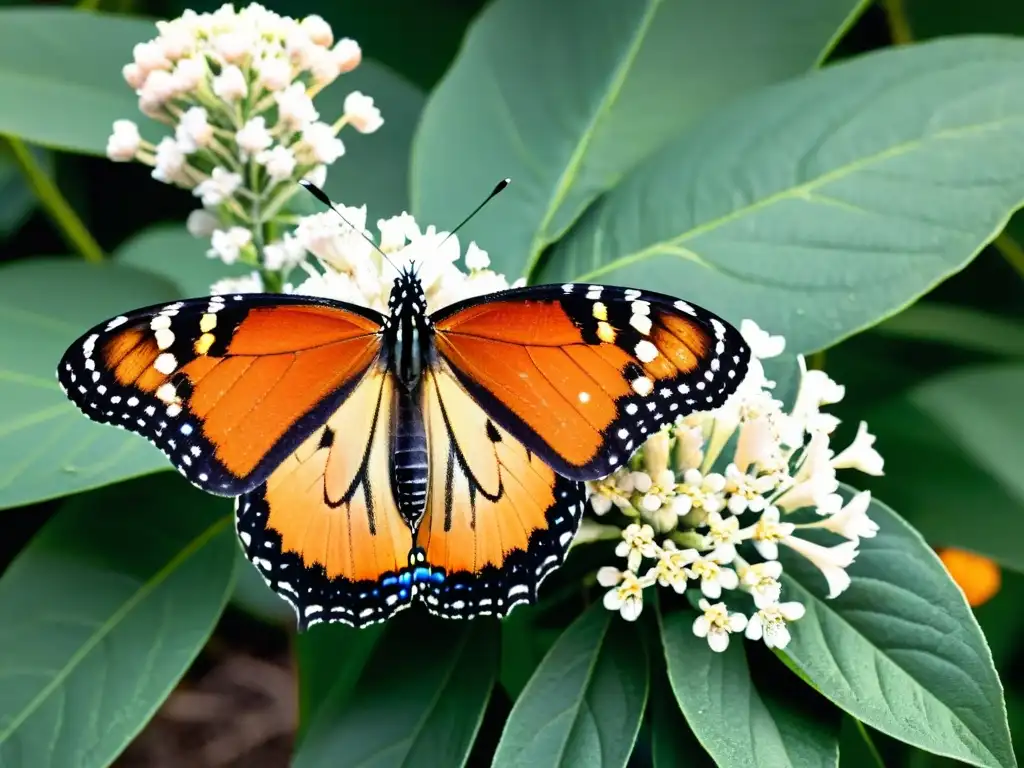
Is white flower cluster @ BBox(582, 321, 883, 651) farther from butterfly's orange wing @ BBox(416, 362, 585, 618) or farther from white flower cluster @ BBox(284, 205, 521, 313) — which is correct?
white flower cluster @ BBox(284, 205, 521, 313)

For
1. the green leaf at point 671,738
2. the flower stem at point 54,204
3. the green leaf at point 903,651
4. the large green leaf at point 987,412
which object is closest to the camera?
the green leaf at point 903,651

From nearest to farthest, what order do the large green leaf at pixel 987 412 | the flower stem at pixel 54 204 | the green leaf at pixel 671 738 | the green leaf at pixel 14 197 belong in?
the green leaf at pixel 671 738 → the large green leaf at pixel 987 412 → the flower stem at pixel 54 204 → the green leaf at pixel 14 197

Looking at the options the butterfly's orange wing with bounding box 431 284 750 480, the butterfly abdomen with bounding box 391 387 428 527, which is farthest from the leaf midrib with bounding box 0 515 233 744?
the butterfly's orange wing with bounding box 431 284 750 480

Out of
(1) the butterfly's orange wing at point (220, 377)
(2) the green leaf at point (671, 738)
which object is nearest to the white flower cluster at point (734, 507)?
(2) the green leaf at point (671, 738)

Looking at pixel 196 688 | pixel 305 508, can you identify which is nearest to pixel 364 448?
pixel 305 508

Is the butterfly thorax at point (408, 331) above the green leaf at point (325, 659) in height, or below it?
above

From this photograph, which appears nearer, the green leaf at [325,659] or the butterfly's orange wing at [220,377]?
the butterfly's orange wing at [220,377]

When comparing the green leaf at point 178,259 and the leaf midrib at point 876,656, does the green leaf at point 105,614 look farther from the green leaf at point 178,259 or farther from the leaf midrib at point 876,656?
the leaf midrib at point 876,656

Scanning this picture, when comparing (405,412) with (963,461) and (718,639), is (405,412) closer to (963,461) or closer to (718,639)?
(718,639)
